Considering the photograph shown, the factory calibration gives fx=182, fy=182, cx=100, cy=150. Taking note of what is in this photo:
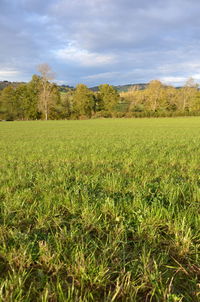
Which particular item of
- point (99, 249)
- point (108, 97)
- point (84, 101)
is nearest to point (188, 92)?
point (108, 97)

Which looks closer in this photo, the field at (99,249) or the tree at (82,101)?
the field at (99,249)

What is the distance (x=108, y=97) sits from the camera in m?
91.4

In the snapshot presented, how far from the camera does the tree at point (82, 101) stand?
84500mm

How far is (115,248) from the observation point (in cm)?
211

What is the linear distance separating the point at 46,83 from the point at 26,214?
7736 centimetres

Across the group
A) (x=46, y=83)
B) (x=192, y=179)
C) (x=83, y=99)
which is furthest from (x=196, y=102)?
(x=192, y=179)

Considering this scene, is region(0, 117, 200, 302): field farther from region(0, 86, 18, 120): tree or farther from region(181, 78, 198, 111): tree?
region(181, 78, 198, 111): tree

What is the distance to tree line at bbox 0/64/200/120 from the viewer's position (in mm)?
76537

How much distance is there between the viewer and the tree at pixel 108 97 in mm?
90688

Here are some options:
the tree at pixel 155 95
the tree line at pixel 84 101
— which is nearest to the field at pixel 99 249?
the tree line at pixel 84 101

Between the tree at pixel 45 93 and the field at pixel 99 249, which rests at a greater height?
the tree at pixel 45 93

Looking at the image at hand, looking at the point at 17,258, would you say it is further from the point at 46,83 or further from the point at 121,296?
the point at 46,83

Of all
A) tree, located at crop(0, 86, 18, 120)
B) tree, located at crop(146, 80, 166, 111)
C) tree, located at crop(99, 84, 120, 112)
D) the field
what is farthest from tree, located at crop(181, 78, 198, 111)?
the field

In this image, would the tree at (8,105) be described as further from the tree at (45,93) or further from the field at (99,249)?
the field at (99,249)
